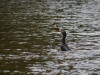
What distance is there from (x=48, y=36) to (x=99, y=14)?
60.0 feet

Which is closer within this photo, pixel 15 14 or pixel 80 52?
pixel 80 52

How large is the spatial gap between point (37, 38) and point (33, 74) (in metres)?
Answer: 11.3

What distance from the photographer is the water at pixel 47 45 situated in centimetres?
2064

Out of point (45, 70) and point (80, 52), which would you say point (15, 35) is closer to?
Result: point (80, 52)

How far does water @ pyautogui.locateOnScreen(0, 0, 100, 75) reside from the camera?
20641 millimetres

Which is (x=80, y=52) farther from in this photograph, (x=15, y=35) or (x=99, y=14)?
(x=99, y=14)

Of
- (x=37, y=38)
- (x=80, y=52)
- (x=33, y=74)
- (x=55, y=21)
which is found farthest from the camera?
(x=55, y=21)

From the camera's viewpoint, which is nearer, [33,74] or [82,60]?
[33,74]

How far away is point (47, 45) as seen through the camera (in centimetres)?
2736

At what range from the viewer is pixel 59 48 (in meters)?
26.2

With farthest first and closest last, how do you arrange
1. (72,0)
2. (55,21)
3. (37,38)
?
(72,0) < (55,21) < (37,38)

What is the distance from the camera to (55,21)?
41.2 meters

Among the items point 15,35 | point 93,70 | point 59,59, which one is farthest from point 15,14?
point 93,70

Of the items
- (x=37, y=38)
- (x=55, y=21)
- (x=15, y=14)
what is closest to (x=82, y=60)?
(x=37, y=38)
